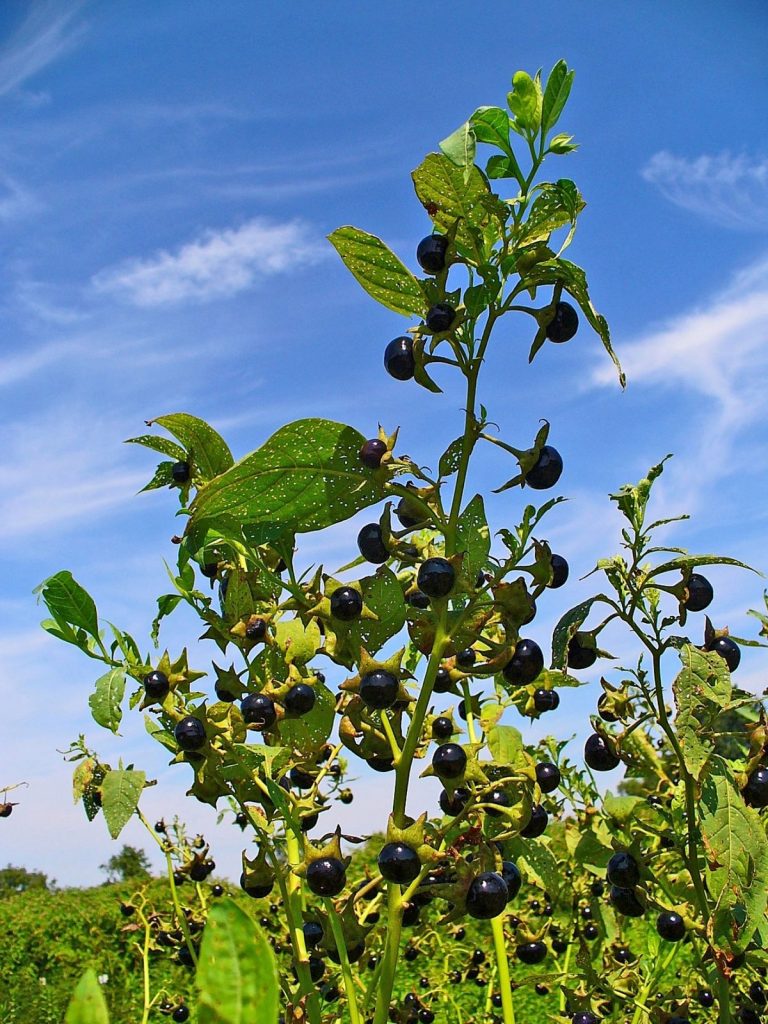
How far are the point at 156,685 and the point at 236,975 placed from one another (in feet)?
3.65

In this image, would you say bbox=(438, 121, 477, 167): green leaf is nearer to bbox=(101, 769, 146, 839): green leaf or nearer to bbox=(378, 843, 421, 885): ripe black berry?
bbox=(378, 843, 421, 885): ripe black berry

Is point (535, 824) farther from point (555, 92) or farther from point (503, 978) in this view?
point (555, 92)

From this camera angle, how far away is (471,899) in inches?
44.5

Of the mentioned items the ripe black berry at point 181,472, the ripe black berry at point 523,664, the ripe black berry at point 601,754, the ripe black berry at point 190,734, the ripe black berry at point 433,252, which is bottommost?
the ripe black berry at point 601,754

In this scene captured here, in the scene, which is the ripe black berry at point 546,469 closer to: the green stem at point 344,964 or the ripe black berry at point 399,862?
the ripe black berry at point 399,862

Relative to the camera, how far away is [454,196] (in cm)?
125

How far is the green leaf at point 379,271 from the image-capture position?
1260 mm

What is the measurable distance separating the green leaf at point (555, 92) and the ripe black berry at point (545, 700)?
998mm

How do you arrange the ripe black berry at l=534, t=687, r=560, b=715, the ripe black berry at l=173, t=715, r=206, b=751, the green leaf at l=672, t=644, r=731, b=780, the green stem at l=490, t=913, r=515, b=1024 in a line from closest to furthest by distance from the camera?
1. the ripe black berry at l=173, t=715, r=206, b=751
2. the green leaf at l=672, t=644, r=731, b=780
3. the ripe black berry at l=534, t=687, r=560, b=715
4. the green stem at l=490, t=913, r=515, b=1024

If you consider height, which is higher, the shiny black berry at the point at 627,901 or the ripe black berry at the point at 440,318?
the ripe black berry at the point at 440,318

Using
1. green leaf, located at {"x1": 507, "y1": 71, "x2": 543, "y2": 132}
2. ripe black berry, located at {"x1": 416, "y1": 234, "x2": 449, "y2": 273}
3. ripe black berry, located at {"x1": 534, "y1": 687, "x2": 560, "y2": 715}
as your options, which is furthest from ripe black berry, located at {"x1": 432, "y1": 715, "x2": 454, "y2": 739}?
green leaf, located at {"x1": 507, "y1": 71, "x2": 543, "y2": 132}

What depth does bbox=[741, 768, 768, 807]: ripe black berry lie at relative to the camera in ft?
4.88

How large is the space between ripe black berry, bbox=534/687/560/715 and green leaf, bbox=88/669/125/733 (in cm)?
76

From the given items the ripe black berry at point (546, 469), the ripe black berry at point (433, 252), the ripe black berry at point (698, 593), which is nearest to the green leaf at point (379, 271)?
the ripe black berry at point (433, 252)
